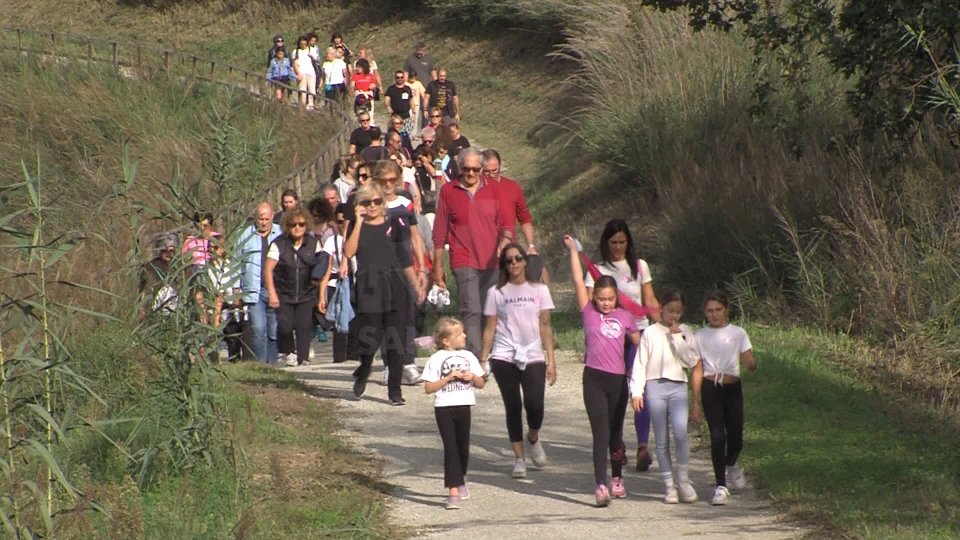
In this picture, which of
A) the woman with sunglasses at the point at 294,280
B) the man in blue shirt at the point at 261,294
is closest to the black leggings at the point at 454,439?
the man in blue shirt at the point at 261,294

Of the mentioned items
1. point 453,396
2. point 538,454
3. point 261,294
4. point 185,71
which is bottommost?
point 538,454

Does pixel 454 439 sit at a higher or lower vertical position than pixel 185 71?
lower

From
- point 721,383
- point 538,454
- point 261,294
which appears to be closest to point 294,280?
point 261,294

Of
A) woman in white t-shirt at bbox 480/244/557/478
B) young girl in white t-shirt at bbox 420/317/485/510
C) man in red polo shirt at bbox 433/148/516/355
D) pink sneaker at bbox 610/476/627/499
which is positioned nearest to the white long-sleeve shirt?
pink sneaker at bbox 610/476/627/499

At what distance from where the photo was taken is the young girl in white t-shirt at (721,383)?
10.4m

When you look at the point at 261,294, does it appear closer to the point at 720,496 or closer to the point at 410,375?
the point at 410,375

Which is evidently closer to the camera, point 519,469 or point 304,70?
point 519,469

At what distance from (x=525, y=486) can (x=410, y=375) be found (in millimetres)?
3437

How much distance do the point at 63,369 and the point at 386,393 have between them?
6732 millimetres

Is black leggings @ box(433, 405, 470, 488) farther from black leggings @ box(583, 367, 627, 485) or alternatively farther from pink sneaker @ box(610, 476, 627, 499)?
pink sneaker @ box(610, 476, 627, 499)

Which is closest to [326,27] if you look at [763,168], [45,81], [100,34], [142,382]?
[100,34]

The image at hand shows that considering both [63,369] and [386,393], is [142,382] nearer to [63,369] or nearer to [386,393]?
[386,393]

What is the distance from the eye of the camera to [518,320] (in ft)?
35.6

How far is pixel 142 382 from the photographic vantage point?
11.7 meters
